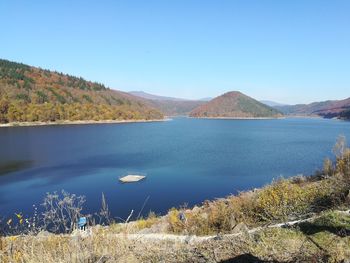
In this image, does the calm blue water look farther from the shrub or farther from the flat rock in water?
the shrub

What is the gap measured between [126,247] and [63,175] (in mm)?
31219

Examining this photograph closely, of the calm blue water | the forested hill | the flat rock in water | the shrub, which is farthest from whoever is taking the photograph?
the forested hill

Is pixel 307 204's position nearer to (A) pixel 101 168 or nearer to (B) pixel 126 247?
(B) pixel 126 247

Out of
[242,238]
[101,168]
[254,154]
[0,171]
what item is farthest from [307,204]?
[254,154]

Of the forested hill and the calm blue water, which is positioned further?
the forested hill

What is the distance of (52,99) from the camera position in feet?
477

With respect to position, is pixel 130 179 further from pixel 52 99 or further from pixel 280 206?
pixel 52 99

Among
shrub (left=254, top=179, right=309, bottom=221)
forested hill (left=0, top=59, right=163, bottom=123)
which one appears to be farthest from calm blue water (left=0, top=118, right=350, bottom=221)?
forested hill (left=0, top=59, right=163, bottom=123)

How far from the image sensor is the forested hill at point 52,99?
392 feet

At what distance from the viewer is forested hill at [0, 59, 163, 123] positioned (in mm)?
119500

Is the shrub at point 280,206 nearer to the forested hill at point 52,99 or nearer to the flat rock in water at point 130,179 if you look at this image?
the flat rock in water at point 130,179

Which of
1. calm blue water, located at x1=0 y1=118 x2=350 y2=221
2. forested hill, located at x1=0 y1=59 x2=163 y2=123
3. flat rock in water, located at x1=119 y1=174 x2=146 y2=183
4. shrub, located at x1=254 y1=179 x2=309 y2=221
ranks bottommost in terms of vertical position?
calm blue water, located at x1=0 y1=118 x2=350 y2=221

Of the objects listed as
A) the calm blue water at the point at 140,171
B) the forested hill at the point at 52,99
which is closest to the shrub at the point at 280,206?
the calm blue water at the point at 140,171

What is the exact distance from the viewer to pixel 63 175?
1318 inches
